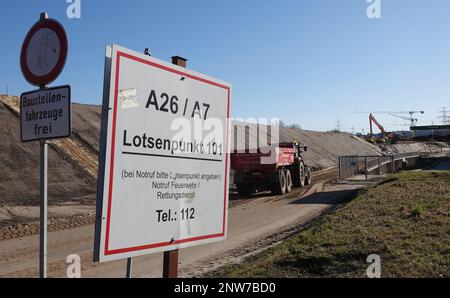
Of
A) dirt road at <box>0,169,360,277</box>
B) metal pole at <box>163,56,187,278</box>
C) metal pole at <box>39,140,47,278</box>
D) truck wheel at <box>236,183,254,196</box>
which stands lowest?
dirt road at <box>0,169,360,277</box>

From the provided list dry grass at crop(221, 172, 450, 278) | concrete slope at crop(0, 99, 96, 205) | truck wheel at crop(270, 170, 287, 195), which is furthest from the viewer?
truck wheel at crop(270, 170, 287, 195)

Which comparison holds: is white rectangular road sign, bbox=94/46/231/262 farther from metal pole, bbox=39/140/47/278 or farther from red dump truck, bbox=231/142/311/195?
red dump truck, bbox=231/142/311/195

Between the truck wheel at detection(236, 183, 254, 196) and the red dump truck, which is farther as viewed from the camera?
the truck wheel at detection(236, 183, 254, 196)

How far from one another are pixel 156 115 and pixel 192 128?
42cm

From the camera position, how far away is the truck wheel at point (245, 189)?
64.2ft

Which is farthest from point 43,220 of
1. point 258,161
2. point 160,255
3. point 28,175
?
point 258,161

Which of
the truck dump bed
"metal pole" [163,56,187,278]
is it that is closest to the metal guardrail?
the truck dump bed

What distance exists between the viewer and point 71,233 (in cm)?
1067

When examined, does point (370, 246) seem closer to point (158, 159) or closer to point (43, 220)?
point (158, 159)

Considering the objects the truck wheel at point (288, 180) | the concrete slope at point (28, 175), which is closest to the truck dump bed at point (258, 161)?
the truck wheel at point (288, 180)

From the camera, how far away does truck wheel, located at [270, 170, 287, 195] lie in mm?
19109

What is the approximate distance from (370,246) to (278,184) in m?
12.3
